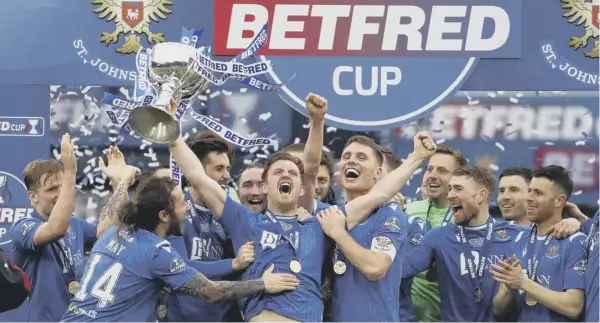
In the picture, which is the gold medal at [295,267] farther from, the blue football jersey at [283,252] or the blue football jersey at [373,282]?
the blue football jersey at [373,282]

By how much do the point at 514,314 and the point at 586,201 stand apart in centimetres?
105

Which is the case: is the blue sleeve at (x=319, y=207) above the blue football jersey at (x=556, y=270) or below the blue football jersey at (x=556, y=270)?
above

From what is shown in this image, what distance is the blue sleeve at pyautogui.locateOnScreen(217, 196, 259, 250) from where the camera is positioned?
599cm

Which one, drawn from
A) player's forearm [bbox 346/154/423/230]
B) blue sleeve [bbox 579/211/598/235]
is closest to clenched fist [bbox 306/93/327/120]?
player's forearm [bbox 346/154/423/230]

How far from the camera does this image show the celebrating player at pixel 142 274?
5723mm

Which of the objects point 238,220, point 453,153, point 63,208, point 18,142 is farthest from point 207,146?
point 453,153

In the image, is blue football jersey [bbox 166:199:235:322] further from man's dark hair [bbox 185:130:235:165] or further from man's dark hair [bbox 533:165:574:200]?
man's dark hair [bbox 533:165:574:200]

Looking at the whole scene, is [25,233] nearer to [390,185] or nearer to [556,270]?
[390,185]

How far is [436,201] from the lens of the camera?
7.16 m

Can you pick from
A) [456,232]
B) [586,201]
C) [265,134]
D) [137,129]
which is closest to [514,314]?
[456,232]

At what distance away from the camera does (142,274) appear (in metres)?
5.74

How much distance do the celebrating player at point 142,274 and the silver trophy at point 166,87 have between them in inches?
11.9

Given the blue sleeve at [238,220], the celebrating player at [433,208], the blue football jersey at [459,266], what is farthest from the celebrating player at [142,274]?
the celebrating player at [433,208]

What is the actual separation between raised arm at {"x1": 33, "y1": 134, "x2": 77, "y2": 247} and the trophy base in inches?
20.3
